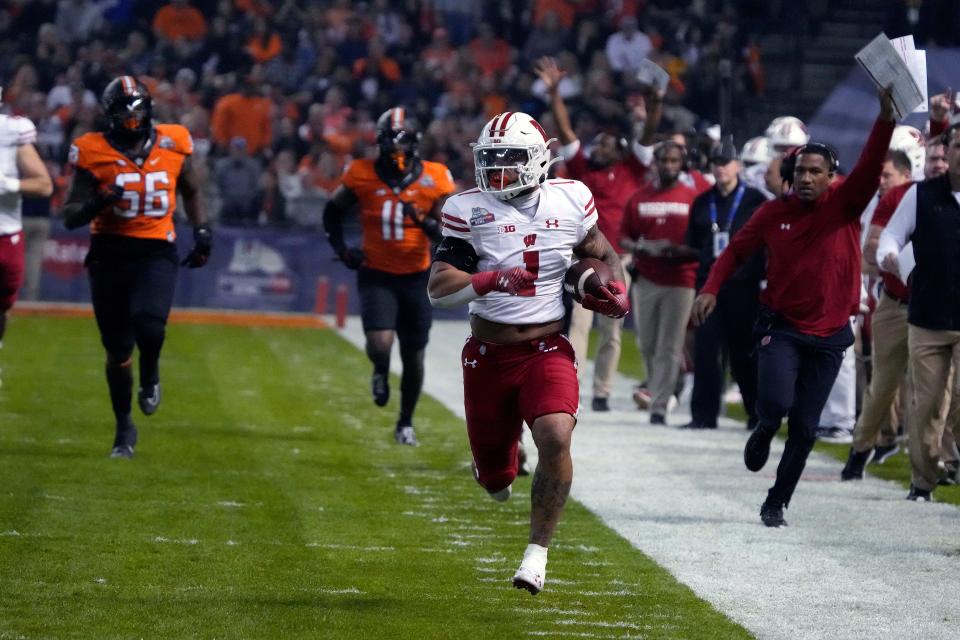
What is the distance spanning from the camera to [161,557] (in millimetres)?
7438

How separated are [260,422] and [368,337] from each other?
178cm

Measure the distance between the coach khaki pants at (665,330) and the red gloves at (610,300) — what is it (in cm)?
674

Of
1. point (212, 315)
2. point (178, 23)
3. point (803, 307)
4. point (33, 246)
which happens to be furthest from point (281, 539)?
point (178, 23)

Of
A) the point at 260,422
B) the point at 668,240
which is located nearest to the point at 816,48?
the point at 668,240

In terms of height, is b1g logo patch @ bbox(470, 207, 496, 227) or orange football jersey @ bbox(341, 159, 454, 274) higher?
b1g logo patch @ bbox(470, 207, 496, 227)

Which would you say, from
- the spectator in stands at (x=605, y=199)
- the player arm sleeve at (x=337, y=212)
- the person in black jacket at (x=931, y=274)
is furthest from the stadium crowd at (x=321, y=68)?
the person in black jacket at (x=931, y=274)

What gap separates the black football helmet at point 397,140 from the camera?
1131 cm

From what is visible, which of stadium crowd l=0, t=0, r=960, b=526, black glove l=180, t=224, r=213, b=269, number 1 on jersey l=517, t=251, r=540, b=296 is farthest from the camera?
stadium crowd l=0, t=0, r=960, b=526

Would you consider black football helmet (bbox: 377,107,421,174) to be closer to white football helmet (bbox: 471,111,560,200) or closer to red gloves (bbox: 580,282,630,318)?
white football helmet (bbox: 471,111,560,200)

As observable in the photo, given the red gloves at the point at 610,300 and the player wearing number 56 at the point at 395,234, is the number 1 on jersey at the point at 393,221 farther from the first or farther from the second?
the red gloves at the point at 610,300

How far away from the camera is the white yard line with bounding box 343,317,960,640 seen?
6629 millimetres

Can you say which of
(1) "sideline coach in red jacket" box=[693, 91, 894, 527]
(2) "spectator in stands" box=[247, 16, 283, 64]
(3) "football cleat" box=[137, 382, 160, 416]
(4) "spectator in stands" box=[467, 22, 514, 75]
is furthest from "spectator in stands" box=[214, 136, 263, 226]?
(1) "sideline coach in red jacket" box=[693, 91, 894, 527]

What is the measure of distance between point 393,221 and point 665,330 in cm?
300

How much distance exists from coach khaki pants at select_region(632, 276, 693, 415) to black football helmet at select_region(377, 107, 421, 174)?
2937 millimetres
